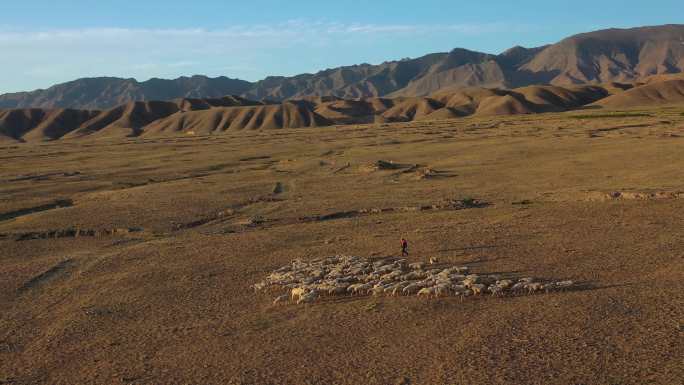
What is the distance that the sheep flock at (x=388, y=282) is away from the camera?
19906 mm

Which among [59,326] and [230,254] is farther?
[230,254]

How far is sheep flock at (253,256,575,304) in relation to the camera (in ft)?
65.3

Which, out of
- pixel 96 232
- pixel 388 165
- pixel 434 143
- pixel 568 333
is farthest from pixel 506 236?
pixel 434 143

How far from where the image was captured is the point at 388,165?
55.2 metres

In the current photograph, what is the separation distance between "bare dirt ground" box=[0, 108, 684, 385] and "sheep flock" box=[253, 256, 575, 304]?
61cm

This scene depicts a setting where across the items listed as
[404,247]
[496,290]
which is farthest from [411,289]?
[404,247]

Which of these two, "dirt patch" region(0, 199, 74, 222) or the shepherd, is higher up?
the shepherd

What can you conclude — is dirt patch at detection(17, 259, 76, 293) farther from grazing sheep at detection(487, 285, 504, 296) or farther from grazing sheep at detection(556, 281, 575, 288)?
grazing sheep at detection(556, 281, 575, 288)

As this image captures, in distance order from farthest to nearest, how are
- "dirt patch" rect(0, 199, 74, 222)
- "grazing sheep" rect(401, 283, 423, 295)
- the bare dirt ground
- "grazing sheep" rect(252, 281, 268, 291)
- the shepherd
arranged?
"dirt patch" rect(0, 199, 74, 222)
the shepherd
"grazing sheep" rect(252, 281, 268, 291)
"grazing sheep" rect(401, 283, 423, 295)
the bare dirt ground

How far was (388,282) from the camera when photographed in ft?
69.9

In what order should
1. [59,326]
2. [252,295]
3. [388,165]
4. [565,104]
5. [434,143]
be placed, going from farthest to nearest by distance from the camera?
[565,104]
[434,143]
[388,165]
[252,295]
[59,326]

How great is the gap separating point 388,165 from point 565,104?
160 m

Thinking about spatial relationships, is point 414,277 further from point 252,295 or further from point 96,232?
point 96,232

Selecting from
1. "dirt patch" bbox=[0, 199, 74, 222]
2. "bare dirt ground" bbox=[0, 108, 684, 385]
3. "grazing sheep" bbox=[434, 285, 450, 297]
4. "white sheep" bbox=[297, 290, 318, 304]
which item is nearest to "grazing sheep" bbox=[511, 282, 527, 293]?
"bare dirt ground" bbox=[0, 108, 684, 385]
